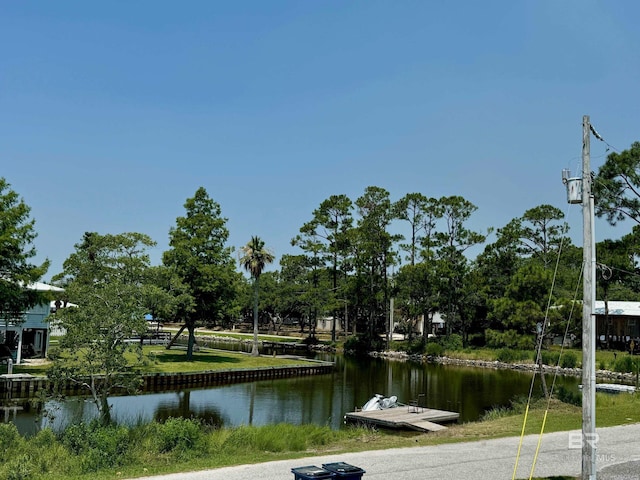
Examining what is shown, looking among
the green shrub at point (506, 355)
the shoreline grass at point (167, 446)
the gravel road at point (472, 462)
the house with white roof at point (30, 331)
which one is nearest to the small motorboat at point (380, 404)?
the shoreline grass at point (167, 446)

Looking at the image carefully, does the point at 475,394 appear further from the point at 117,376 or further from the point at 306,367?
the point at 117,376

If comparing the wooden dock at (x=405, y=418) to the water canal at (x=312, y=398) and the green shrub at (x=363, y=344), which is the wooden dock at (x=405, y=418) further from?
the green shrub at (x=363, y=344)

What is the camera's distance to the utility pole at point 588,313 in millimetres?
10422

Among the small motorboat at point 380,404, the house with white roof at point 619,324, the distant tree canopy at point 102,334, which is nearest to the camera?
the distant tree canopy at point 102,334

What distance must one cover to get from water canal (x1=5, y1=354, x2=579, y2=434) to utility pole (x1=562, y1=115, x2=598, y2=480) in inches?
608

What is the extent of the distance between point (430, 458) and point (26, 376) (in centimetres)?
2547

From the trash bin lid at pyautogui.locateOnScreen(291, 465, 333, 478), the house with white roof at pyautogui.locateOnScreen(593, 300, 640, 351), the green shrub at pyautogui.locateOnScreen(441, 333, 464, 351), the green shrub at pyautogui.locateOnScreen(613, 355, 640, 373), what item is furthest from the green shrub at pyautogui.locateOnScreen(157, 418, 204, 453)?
the house with white roof at pyautogui.locateOnScreen(593, 300, 640, 351)

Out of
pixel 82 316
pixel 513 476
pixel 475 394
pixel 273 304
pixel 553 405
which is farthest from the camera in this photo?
pixel 273 304

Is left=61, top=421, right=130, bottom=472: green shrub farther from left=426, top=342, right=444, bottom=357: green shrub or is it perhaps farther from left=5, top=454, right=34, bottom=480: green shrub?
left=426, top=342, right=444, bottom=357: green shrub

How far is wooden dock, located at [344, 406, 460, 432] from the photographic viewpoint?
79.9ft

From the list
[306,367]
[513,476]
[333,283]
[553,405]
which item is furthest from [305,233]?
[513,476]

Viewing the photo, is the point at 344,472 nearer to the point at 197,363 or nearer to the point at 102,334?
the point at 102,334

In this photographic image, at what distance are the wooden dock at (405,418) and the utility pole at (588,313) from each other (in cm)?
1334

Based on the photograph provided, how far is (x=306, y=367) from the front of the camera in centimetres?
4716
